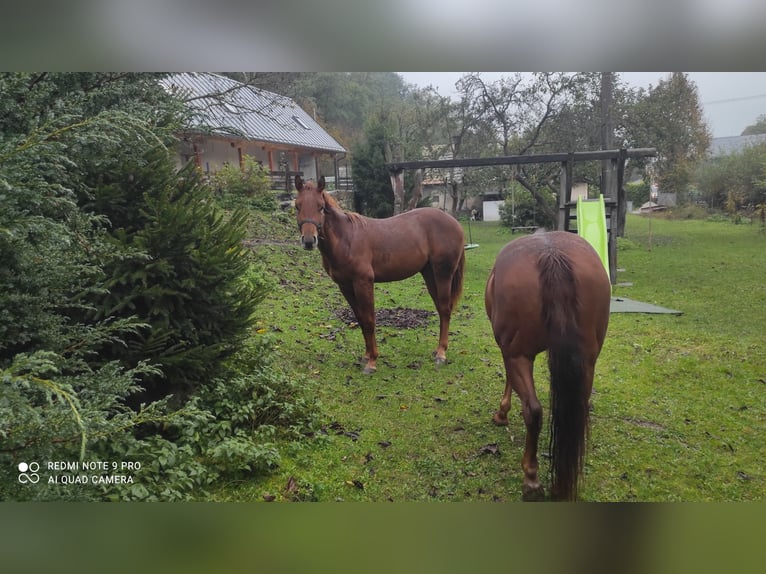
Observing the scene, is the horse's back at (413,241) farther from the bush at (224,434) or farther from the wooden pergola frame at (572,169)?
the bush at (224,434)

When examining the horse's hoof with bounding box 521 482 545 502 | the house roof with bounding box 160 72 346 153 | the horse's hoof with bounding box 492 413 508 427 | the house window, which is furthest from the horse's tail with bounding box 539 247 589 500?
the house window

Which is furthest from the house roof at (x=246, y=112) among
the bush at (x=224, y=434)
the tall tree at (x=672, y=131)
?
the tall tree at (x=672, y=131)

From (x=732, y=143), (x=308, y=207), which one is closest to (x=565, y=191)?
(x=732, y=143)

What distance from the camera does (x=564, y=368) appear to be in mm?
Result: 1536

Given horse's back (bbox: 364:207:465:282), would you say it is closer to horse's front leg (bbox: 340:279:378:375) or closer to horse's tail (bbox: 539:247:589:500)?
horse's front leg (bbox: 340:279:378:375)

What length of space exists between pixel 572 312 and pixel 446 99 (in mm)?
1377

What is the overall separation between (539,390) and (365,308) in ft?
4.03

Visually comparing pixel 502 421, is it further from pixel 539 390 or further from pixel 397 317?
pixel 397 317

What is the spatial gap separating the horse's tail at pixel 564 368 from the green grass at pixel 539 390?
260 millimetres

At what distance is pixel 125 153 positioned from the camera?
187 cm

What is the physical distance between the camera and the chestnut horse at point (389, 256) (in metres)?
2.66

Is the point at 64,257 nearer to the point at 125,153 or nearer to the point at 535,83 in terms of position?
the point at 125,153

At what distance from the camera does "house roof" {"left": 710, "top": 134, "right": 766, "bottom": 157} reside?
2146mm
